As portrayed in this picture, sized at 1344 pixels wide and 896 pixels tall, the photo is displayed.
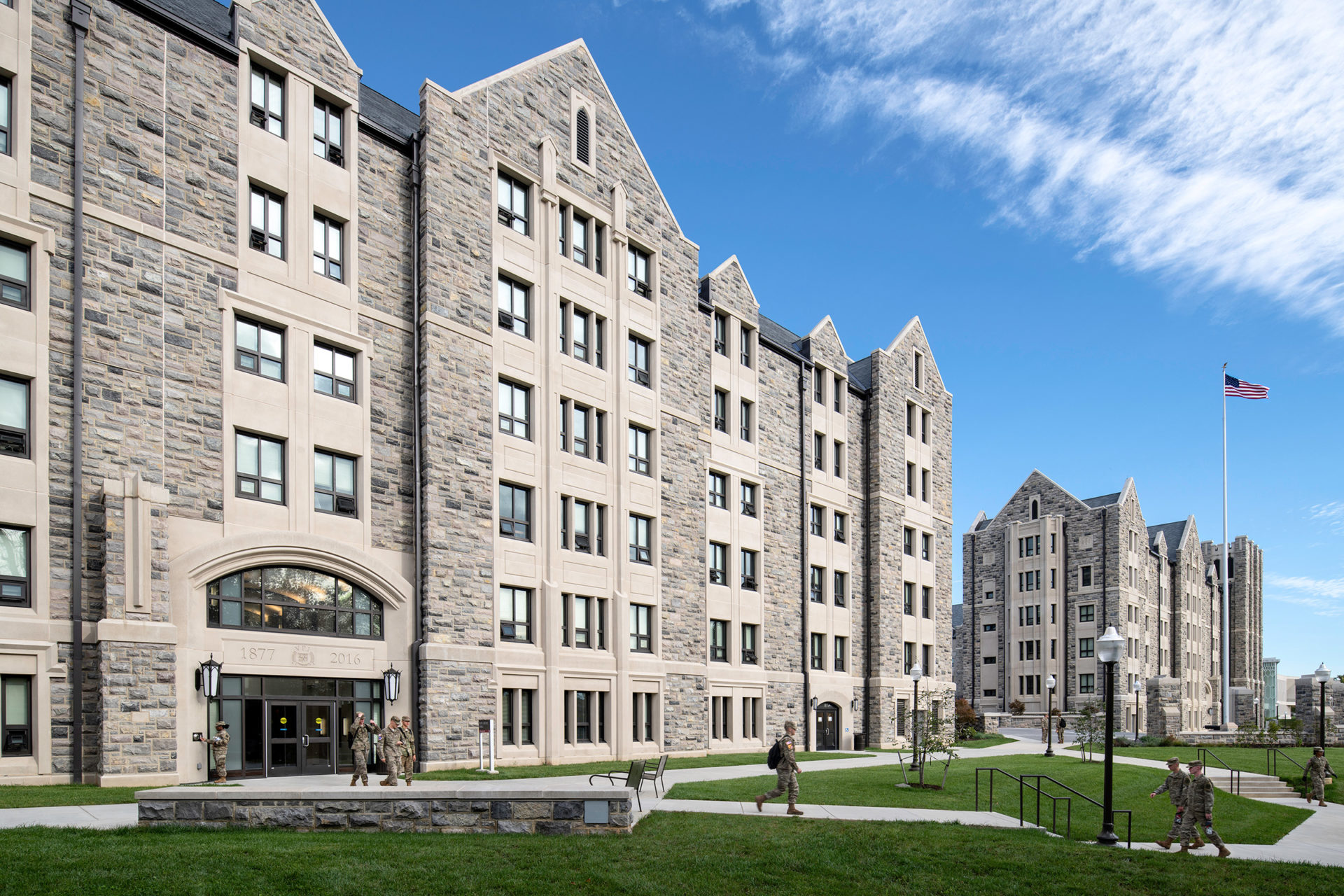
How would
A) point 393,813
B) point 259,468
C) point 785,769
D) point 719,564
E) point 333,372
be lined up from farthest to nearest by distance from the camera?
point 719,564
point 333,372
point 259,468
point 785,769
point 393,813

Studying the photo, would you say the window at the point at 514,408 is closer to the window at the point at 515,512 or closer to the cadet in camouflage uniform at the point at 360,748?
the window at the point at 515,512

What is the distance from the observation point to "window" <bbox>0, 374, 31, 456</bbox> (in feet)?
63.1

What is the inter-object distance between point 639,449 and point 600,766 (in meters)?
10.8

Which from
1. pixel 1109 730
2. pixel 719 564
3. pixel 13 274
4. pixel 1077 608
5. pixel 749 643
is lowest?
pixel 1077 608

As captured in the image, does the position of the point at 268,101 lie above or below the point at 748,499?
above

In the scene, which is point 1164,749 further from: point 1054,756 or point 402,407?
point 402,407

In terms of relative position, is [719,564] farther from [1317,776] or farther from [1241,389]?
[1241,389]

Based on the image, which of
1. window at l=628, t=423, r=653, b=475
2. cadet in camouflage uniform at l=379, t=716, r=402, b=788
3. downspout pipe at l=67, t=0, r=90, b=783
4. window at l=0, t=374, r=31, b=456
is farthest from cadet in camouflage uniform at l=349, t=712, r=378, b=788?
window at l=628, t=423, r=653, b=475

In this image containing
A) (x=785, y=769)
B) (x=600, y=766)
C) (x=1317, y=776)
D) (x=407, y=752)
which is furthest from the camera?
(x=600, y=766)

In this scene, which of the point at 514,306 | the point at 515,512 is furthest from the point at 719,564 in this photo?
the point at 514,306

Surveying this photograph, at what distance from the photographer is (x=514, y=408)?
94.8ft

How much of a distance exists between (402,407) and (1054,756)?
1080 inches

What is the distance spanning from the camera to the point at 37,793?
55.3 feet

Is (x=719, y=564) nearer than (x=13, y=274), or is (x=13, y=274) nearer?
(x=13, y=274)
